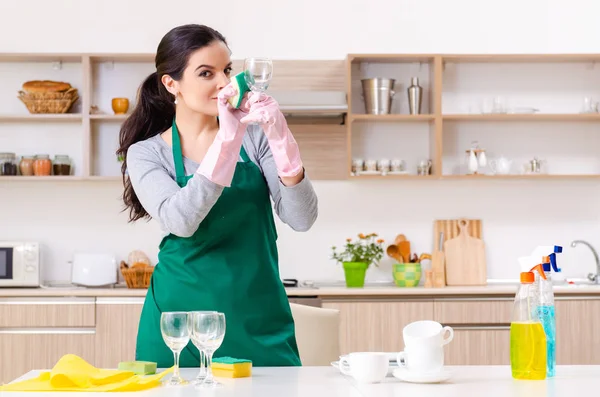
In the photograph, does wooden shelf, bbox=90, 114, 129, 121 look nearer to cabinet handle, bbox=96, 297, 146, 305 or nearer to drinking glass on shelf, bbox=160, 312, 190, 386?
cabinet handle, bbox=96, 297, 146, 305

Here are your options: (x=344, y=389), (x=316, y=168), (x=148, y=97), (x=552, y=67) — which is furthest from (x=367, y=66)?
(x=344, y=389)

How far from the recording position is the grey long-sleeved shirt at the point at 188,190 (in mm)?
1972

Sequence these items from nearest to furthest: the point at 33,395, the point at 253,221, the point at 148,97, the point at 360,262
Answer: the point at 33,395
the point at 253,221
the point at 148,97
the point at 360,262

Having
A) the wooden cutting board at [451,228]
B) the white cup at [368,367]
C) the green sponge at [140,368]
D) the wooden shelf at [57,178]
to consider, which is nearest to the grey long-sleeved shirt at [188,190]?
the green sponge at [140,368]

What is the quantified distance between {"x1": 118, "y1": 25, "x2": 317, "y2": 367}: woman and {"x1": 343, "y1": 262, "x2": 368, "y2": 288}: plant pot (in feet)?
7.96

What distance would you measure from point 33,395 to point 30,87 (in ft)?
11.0

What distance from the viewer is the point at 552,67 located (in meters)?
4.99

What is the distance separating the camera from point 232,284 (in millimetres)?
2098

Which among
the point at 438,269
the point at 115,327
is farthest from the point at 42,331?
the point at 438,269

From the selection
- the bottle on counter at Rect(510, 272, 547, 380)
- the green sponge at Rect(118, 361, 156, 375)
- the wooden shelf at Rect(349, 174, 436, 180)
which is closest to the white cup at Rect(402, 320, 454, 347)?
the bottle on counter at Rect(510, 272, 547, 380)

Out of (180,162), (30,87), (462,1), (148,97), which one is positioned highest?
(462,1)

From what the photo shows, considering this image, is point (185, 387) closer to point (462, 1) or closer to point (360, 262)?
point (360, 262)

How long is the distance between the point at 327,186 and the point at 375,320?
94cm

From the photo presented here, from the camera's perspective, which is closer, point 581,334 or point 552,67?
point 581,334
